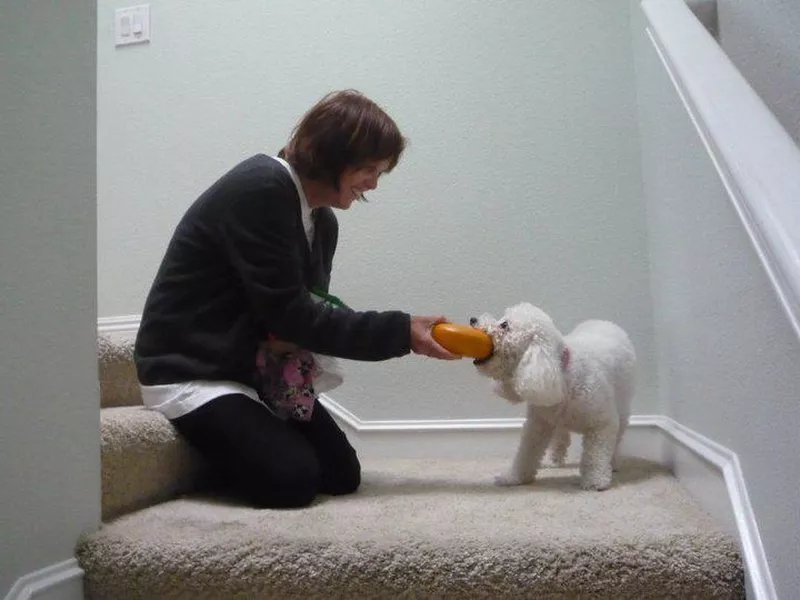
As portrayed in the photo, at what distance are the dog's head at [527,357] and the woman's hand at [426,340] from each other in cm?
8

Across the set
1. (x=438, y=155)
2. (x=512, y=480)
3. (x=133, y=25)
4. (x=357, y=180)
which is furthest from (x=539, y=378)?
(x=133, y=25)

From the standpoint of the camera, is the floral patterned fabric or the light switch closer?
the floral patterned fabric

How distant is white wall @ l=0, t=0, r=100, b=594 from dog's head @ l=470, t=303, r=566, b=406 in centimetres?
68

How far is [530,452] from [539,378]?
0.78ft

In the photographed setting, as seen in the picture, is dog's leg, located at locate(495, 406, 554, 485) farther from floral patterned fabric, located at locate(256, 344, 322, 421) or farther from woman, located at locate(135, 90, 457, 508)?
floral patterned fabric, located at locate(256, 344, 322, 421)

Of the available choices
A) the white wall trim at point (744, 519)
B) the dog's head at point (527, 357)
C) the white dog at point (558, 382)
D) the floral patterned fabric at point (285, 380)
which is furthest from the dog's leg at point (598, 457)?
the floral patterned fabric at point (285, 380)

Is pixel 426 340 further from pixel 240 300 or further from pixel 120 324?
pixel 120 324

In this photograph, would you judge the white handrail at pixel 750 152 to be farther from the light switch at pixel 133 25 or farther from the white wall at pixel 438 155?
the light switch at pixel 133 25

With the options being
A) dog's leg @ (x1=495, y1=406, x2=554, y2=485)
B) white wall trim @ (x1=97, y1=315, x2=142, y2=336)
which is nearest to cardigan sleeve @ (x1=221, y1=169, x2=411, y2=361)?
dog's leg @ (x1=495, y1=406, x2=554, y2=485)

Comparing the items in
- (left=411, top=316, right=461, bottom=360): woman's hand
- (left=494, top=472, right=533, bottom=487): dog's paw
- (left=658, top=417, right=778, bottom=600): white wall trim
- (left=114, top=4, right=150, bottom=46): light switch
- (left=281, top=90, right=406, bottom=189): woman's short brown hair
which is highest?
(left=114, top=4, right=150, bottom=46): light switch

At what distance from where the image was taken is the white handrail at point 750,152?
2.05ft

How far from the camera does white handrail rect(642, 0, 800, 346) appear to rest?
2.05ft

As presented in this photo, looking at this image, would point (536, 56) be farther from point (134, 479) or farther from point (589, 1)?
point (134, 479)

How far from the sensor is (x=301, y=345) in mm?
1279
